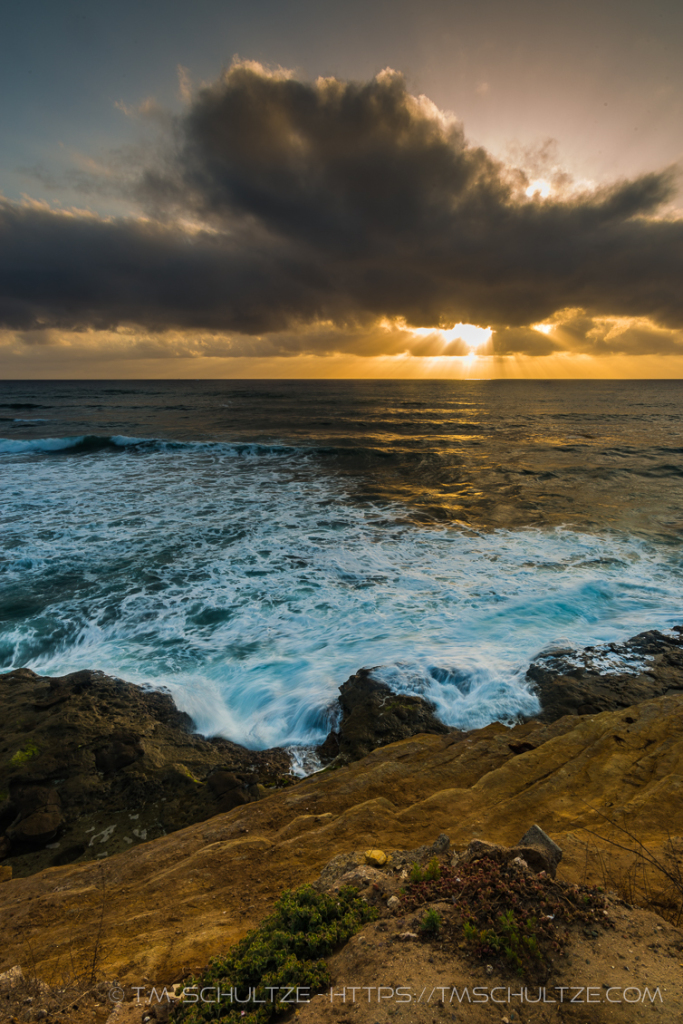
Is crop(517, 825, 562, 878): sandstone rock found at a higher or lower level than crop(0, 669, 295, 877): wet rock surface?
higher

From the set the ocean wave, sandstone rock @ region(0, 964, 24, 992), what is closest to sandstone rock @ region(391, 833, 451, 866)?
sandstone rock @ region(0, 964, 24, 992)

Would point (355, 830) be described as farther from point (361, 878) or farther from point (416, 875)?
point (416, 875)

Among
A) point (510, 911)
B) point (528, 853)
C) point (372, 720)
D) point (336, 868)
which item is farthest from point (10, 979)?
point (372, 720)

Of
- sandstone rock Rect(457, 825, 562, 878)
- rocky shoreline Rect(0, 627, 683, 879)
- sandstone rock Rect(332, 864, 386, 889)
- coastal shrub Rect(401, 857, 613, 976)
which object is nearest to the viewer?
coastal shrub Rect(401, 857, 613, 976)

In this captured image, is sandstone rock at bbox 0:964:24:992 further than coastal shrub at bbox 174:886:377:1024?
Yes

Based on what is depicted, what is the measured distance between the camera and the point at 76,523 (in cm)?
1533

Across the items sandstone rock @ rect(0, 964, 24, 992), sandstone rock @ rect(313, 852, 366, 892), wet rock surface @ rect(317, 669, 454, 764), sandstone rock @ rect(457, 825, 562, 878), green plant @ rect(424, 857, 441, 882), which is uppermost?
sandstone rock @ rect(457, 825, 562, 878)

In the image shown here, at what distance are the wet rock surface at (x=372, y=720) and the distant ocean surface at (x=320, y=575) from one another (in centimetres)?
28

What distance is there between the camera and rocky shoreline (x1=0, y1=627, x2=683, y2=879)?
5.14m

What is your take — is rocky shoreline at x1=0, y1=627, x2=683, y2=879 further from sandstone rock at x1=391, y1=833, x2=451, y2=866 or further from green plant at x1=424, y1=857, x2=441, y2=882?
green plant at x1=424, y1=857, x2=441, y2=882

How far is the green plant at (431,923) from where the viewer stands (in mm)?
2758

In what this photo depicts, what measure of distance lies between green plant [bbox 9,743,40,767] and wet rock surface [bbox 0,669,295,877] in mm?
14

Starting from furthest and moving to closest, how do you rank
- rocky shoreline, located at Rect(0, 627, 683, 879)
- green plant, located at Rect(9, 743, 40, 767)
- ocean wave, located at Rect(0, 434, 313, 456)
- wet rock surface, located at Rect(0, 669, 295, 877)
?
ocean wave, located at Rect(0, 434, 313, 456) → green plant, located at Rect(9, 743, 40, 767) → rocky shoreline, located at Rect(0, 627, 683, 879) → wet rock surface, located at Rect(0, 669, 295, 877)

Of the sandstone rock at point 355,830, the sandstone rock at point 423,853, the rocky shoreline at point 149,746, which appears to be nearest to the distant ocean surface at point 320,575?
the rocky shoreline at point 149,746
